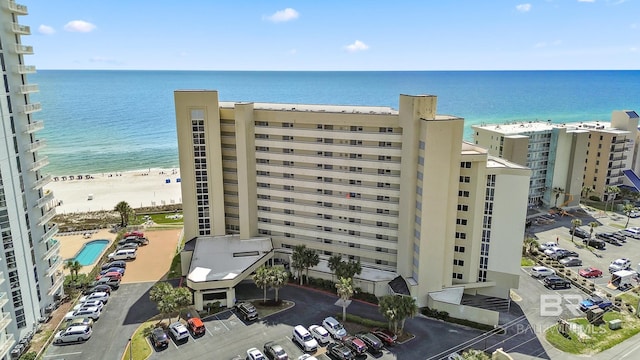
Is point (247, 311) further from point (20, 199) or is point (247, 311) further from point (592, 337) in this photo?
point (592, 337)

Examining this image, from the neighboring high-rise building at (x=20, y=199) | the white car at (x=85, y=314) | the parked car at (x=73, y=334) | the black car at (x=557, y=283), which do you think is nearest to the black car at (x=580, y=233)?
the black car at (x=557, y=283)

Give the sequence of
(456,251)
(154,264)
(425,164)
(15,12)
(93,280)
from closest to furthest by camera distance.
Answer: (15,12) < (425,164) < (456,251) < (93,280) < (154,264)

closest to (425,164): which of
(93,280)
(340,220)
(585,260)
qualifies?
(340,220)

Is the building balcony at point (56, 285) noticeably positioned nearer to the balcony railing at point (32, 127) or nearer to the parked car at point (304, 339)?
the balcony railing at point (32, 127)

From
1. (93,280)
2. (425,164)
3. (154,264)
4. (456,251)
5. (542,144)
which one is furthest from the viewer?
(542,144)

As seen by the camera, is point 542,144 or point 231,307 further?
point 542,144

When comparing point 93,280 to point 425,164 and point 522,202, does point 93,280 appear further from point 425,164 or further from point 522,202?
point 522,202

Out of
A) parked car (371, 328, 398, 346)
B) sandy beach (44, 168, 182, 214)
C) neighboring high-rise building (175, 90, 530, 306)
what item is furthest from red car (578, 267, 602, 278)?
sandy beach (44, 168, 182, 214)
